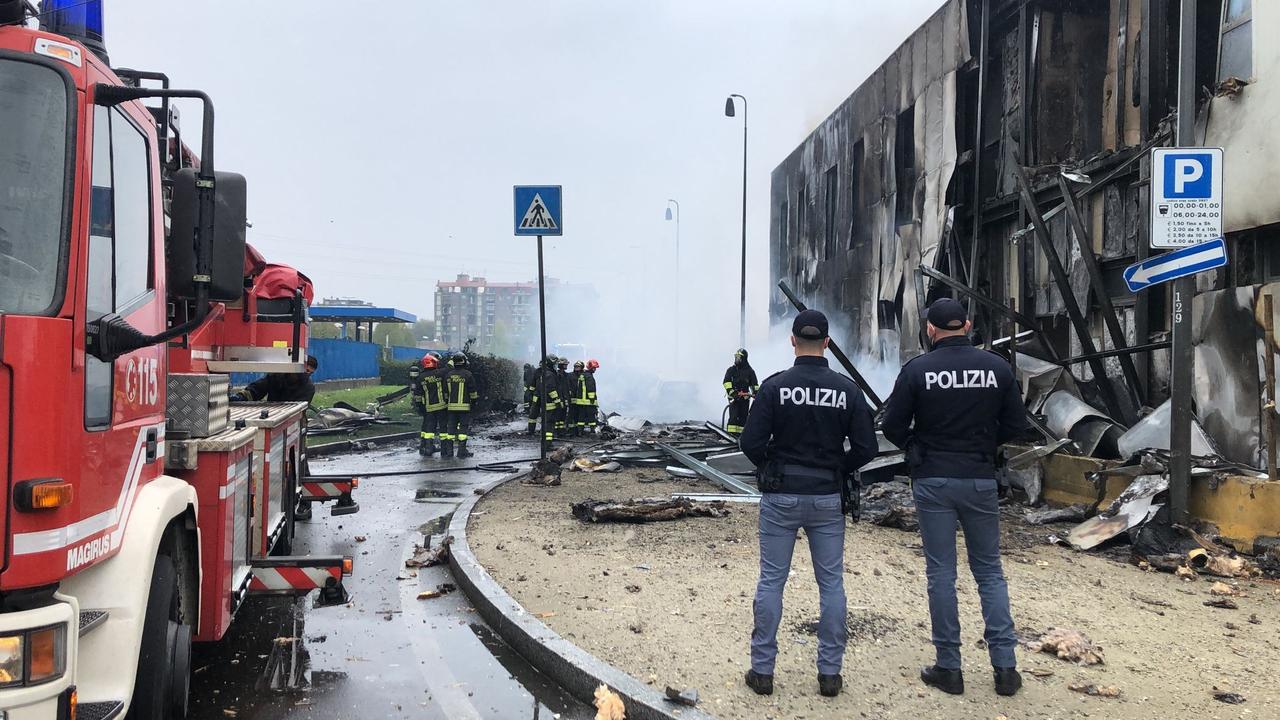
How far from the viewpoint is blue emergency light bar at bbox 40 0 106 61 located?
11.1ft

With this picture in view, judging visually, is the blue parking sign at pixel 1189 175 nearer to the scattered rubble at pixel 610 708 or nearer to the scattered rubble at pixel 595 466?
the scattered rubble at pixel 610 708

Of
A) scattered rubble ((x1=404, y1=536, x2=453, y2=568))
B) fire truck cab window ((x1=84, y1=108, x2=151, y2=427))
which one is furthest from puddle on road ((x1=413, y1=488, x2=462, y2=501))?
fire truck cab window ((x1=84, y1=108, x2=151, y2=427))

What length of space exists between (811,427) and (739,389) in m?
12.5

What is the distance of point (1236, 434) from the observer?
8.19 meters

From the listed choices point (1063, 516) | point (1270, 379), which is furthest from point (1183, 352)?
point (1063, 516)

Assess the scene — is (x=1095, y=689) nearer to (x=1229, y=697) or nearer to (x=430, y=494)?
(x=1229, y=697)

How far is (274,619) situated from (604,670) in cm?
264

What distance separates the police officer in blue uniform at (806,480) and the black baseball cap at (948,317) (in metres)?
0.62

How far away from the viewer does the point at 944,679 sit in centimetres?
411

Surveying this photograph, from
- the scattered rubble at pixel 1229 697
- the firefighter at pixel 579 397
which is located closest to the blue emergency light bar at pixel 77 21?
the scattered rubble at pixel 1229 697

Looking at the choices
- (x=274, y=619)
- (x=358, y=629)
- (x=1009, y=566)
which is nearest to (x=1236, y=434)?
(x=1009, y=566)

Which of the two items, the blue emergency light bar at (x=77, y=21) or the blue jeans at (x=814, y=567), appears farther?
the blue jeans at (x=814, y=567)

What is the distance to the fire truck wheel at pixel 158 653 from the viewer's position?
319cm

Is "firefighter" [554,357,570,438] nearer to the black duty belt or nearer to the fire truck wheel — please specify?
the black duty belt
